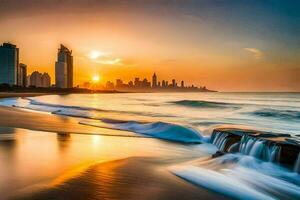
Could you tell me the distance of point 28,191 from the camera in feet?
21.1

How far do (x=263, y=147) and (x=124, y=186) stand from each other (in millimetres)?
6096

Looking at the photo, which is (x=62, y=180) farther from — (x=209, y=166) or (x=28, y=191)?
(x=209, y=166)

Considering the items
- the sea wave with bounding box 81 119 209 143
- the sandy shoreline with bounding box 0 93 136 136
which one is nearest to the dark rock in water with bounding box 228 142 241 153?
the sea wave with bounding box 81 119 209 143

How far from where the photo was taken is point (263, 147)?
11242mm

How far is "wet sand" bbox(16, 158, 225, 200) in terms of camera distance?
636cm

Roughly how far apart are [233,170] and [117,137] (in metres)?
7.30

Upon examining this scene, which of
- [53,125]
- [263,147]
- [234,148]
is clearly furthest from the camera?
[53,125]

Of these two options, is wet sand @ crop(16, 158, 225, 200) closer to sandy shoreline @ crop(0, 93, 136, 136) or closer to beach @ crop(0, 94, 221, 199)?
beach @ crop(0, 94, 221, 199)

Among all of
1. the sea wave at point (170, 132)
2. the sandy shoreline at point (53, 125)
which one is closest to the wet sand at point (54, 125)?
the sandy shoreline at point (53, 125)

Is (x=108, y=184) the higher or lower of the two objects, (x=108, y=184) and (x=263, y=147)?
the lower

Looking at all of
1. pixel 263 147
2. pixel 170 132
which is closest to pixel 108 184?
pixel 263 147

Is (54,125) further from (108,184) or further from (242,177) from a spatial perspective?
(242,177)

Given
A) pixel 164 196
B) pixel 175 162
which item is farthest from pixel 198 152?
pixel 164 196

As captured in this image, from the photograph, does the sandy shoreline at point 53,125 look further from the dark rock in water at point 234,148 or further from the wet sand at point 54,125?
the dark rock in water at point 234,148
